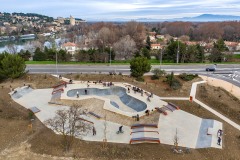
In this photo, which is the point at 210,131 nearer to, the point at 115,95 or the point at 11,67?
the point at 115,95

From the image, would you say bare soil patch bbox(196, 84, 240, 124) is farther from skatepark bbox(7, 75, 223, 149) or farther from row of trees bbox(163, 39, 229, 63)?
row of trees bbox(163, 39, 229, 63)

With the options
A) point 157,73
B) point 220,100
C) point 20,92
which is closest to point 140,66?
point 157,73

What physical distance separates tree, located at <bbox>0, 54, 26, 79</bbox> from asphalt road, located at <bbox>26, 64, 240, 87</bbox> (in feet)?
18.9

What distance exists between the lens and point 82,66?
46.2 meters

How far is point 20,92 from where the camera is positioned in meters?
31.7

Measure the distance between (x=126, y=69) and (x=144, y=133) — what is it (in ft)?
78.3

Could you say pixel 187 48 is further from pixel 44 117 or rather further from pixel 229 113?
pixel 44 117

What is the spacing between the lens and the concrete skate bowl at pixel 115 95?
28.8 meters

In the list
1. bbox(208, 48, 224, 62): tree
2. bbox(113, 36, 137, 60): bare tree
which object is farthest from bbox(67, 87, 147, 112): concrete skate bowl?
bbox(208, 48, 224, 62): tree

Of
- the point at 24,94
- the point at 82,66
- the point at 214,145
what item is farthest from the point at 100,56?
the point at 214,145

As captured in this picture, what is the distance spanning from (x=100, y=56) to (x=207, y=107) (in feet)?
89.6

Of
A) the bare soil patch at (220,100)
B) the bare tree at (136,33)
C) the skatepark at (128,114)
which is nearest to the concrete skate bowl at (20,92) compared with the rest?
the skatepark at (128,114)

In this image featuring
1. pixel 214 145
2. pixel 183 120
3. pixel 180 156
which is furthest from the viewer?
pixel 183 120

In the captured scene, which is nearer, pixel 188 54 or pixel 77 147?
pixel 77 147
